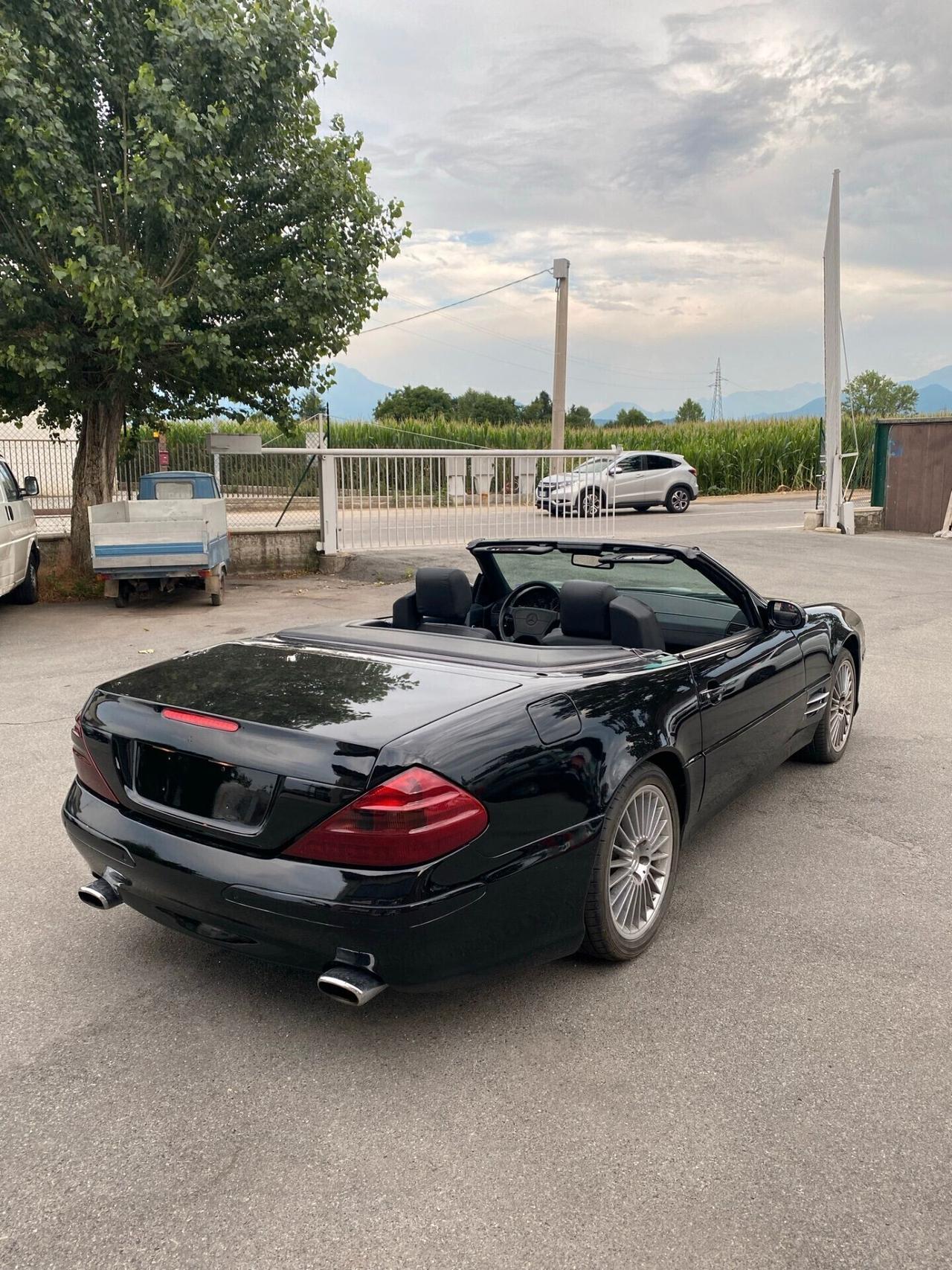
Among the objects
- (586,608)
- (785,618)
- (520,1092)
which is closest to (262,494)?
(785,618)

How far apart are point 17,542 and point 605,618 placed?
9.04 m

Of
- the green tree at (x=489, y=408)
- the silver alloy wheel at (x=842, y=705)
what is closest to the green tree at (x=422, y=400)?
the green tree at (x=489, y=408)

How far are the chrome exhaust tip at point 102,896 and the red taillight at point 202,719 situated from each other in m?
0.57

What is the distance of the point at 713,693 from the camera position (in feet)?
12.4

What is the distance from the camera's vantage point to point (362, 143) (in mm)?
12586

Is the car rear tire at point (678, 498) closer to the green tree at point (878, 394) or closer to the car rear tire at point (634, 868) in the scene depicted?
the car rear tire at point (634, 868)

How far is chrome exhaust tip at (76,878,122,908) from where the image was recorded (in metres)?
3.04

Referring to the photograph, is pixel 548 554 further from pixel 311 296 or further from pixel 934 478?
pixel 934 478

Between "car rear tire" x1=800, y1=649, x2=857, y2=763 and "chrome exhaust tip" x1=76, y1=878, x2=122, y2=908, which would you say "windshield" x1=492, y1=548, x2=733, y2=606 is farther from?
"chrome exhaust tip" x1=76, y1=878, x2=122, y2=908

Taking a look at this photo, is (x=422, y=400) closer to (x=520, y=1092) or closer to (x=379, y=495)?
(x=379, y=495)

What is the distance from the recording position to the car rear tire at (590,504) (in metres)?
17.1

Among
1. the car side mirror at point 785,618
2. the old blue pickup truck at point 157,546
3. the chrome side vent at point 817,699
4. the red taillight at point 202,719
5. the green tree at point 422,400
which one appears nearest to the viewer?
the red taillight at point 202,719

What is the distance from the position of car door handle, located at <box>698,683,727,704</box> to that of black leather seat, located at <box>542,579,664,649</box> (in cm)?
23

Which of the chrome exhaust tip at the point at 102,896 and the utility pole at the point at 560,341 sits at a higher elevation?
the utility pole at the point at 560,341
